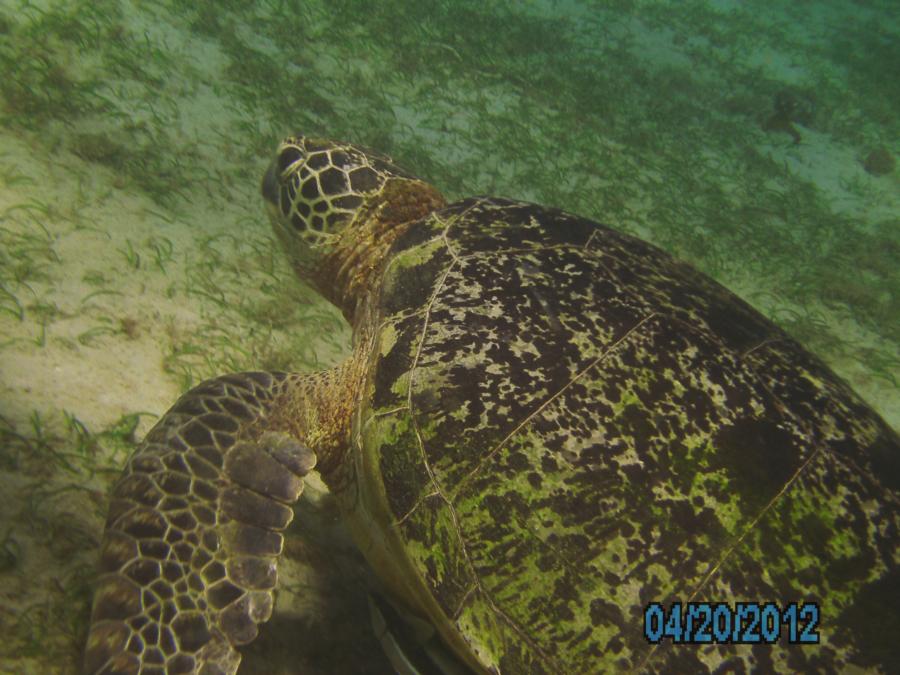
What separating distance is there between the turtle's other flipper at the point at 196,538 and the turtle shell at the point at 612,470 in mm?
451

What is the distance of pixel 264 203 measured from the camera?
11.9ft

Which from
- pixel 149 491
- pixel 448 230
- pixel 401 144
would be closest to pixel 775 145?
pixel 401 144

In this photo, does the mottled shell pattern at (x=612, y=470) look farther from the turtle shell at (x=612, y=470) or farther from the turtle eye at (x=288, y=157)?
the turtle eye at (x=288, y=157)

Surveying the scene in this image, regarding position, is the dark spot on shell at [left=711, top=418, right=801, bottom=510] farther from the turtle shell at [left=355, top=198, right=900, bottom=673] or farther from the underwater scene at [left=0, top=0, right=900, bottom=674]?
the underwater scene at [left=0, top=0, right=900, bottom=674]

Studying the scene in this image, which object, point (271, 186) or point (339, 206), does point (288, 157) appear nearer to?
point (271, 186)

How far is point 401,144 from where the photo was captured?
5699 mm

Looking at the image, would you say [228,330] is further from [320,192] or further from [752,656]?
[752,656]

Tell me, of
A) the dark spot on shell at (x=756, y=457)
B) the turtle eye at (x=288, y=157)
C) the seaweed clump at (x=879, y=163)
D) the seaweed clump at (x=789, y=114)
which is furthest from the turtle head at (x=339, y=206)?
the seaweed clump at (x=879, y=163)

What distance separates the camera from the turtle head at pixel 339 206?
3.18m

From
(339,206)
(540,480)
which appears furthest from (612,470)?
(339,206)
